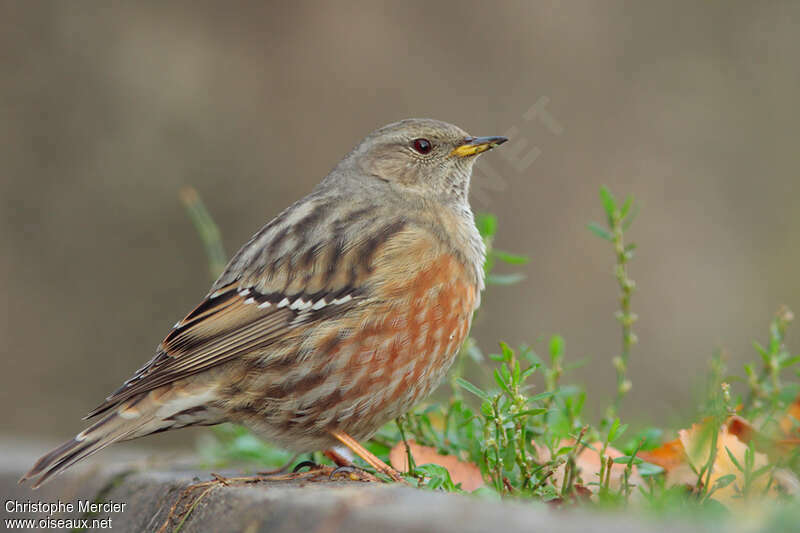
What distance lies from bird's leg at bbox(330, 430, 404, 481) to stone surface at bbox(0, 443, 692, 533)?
10.6 inches

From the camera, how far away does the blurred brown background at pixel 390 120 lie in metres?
8.60

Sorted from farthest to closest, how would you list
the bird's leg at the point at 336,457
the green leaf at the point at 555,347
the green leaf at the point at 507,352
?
the bird's leg at the point at 336,457, the green leaf at the point at 555,347, the green leaf at the point at 507,352

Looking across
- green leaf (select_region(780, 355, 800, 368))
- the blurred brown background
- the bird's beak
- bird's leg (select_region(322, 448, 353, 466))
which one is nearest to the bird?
bird's leg (select_region(322, 448, 353, 466))

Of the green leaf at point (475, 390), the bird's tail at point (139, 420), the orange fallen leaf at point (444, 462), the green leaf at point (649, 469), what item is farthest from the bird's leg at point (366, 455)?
the green leaf at point (649, 469)

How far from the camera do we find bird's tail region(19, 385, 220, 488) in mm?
3387

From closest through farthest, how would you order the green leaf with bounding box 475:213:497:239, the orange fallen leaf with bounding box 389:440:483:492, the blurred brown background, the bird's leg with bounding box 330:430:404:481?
the bird's leg with bounding box 330:430:404:481
the orange fallen leaf with bounding box 389:440:483:492
the green leaf with bounding box 475:213:497:239
the blurred brown background

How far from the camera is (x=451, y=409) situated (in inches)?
149

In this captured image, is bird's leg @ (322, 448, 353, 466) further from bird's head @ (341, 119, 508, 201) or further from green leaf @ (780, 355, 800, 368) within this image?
green leaf @ (780, 355, 800, 368)

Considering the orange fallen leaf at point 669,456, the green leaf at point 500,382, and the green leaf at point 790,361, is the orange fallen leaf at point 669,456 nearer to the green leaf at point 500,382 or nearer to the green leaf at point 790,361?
the green leaf at point 790,361

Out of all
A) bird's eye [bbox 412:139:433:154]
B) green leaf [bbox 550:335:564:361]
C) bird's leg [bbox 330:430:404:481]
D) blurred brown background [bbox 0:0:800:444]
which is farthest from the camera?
blurred brown background [bbox 0:0:800:444]

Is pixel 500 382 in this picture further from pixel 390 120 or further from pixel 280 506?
pixel 390 120

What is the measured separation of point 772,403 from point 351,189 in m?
2.27

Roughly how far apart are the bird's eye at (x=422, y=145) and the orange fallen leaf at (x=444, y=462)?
1722 mm

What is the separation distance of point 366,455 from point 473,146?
2017 millimetres
